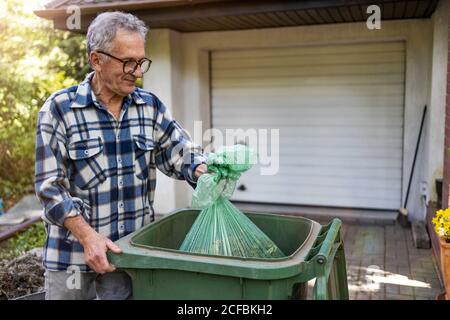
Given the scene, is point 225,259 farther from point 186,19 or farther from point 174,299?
point 186,19

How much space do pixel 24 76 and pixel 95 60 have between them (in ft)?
20.3

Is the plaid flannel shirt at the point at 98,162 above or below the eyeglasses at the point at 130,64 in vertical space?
below

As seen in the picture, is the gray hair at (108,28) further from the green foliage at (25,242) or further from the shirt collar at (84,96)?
the green foliage at (25,242)

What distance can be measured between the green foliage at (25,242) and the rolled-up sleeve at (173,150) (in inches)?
123

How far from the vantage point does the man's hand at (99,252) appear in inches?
78.5

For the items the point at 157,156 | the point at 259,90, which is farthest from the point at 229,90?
the point at 157,156

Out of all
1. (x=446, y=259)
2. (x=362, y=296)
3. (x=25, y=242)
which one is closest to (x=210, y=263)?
(x=446, y=259)

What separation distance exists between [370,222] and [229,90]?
8.84 ft

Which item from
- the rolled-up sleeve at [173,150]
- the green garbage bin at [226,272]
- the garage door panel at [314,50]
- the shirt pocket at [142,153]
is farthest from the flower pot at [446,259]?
the garage door panel at [314,50]

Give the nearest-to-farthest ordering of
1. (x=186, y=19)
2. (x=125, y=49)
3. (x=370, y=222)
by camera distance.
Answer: (x=125, y=49), (x=186, y=19), (x=370, y=222)

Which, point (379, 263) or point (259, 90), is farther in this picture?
point (259, 90)

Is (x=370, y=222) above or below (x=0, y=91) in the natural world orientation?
below

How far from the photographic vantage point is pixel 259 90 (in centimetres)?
719

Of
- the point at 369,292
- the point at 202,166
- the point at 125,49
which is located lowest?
the point at 369,292
